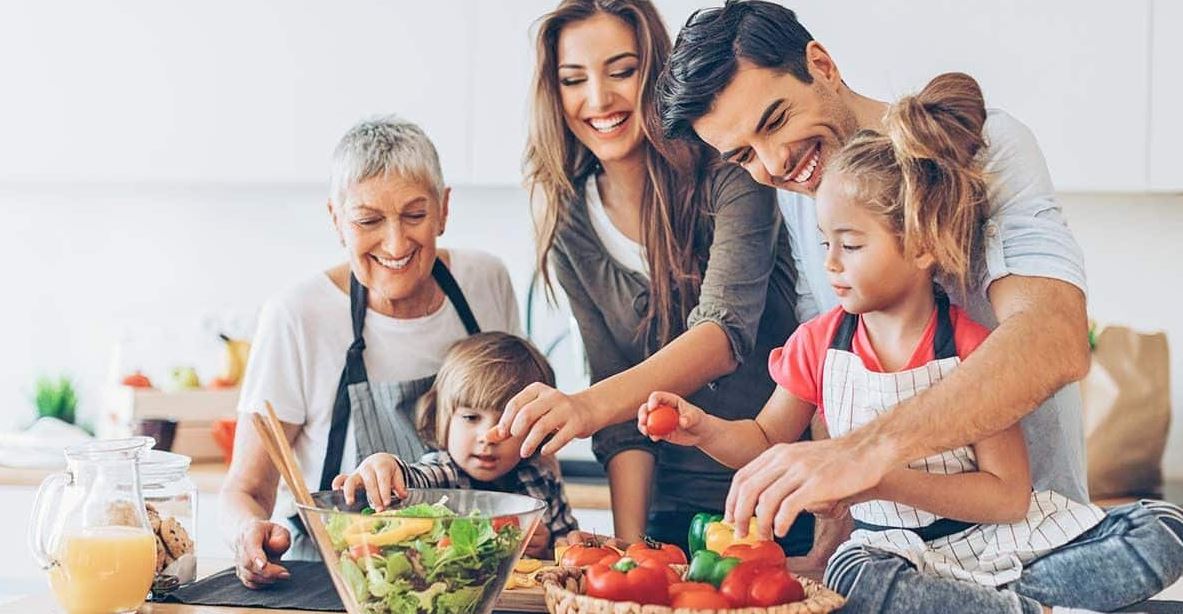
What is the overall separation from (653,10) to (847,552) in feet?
3.06

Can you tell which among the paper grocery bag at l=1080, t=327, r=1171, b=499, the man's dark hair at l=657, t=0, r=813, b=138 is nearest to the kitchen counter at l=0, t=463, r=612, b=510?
the man's dark hair at l=657, t=0, r=813, b=138

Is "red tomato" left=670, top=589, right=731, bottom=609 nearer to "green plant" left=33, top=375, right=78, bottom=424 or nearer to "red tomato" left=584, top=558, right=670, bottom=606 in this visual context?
"red tomato" left=584, top=558, right=670, bottom=606

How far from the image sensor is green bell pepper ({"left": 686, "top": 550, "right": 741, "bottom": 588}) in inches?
55.1

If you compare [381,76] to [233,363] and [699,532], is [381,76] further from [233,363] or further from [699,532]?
[699,532]

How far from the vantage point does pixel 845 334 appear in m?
1.81

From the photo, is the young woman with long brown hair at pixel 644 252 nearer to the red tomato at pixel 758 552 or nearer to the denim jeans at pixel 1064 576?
the red tomato at pixel 758 552

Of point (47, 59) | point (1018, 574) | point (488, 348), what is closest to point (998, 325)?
point (1018, 574)

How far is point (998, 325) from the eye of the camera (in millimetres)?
1670

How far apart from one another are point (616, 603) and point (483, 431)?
2.36 ft

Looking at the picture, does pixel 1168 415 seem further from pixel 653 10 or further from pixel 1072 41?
pixel 653 10

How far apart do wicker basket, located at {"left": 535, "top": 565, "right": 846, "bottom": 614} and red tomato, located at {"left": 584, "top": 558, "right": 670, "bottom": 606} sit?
0.05 feet

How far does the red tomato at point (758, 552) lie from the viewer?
1525 millimetres

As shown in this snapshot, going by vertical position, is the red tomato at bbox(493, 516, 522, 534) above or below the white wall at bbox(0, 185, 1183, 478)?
below

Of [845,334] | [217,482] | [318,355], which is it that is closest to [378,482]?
[318,355]
